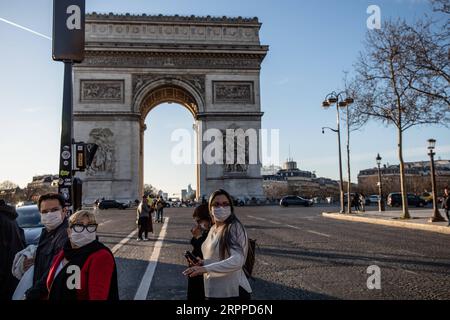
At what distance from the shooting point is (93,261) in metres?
2.70

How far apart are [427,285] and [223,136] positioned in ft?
111

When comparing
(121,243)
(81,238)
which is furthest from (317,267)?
(121,243)

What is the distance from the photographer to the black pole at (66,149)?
21.9 ft

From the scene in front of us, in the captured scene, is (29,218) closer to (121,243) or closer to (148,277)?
(121,243)

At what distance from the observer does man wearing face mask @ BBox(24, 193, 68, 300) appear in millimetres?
3309

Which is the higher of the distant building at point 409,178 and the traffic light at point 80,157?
the distant building at point 409,178

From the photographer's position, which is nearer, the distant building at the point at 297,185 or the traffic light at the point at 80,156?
the traffic light at the point at 80,156

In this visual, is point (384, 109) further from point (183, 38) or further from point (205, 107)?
point (183, 38)

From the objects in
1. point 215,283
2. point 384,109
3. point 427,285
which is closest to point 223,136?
point 384,109

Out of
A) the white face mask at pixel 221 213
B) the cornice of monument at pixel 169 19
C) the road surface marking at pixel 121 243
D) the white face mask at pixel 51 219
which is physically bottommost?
the road surface marking at pixel 121 243

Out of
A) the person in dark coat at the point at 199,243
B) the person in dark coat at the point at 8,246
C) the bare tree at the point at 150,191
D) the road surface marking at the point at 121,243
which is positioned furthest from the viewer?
the bare tree at the point at 150,191

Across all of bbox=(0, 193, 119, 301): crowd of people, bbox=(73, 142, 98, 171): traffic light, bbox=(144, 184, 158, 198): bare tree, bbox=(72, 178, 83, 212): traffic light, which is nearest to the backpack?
bbox=(0, 193, 119, 301): crowd of people

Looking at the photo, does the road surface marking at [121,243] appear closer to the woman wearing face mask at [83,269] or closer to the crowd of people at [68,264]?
the crowd of people at [68,264]

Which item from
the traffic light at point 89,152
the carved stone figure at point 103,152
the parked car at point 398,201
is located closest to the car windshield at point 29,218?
the traffic light at point 89,152
